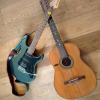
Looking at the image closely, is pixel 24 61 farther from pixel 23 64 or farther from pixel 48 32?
pixel 48 32

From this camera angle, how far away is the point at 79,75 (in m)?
1.40

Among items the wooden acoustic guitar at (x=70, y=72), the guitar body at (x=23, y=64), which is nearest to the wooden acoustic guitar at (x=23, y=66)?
the guitar body at (x=23, y=64)

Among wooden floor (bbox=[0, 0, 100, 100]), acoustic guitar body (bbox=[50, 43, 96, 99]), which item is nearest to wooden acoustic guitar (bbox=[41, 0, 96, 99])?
acoustic guitar body (bbox=[50, 43, 96, 99])

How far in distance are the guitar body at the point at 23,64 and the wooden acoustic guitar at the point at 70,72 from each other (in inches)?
6.6

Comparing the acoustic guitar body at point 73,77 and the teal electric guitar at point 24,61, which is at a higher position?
the teal electric guitar at point 24,61

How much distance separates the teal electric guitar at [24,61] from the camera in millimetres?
1527

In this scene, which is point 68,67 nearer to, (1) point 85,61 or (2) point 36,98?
(1) point 85,61

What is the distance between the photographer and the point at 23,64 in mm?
1535

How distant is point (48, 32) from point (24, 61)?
288 millimetres

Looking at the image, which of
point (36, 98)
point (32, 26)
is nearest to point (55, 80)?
point (36, 98)

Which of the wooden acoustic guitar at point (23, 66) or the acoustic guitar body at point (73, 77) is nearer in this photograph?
the acoustic guitar body at point (73, 77)

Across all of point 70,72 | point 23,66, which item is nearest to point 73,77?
point 70,72

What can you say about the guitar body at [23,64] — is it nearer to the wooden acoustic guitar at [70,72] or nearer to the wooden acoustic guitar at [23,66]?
the wooden acoustic guitar at [23,66]

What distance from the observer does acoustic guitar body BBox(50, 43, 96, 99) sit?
1.39 meters
